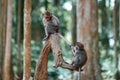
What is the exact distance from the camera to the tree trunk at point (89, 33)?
12094 millimetres

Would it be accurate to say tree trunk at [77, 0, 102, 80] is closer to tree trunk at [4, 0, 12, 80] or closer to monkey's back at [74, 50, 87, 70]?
tree trunk at [4, 0, 12, 80]

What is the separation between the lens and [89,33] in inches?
483

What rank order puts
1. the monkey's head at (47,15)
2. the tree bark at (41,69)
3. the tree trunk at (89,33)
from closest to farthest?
the monkey's head at (47,15)
the tree bark at (41,69)
the tree trunk at (89,33)

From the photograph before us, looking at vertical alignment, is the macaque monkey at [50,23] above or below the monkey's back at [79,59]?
above

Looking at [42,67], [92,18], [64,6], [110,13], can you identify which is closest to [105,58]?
[110,13]

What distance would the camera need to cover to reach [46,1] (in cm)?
2081

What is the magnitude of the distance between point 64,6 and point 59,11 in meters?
0.78

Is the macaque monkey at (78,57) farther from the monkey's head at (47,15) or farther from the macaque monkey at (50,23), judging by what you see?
the monkey's head at (47,15)

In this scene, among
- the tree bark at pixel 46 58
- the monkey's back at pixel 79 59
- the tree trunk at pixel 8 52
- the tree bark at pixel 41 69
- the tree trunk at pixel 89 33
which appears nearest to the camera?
the monkey's back at pixel 79 59

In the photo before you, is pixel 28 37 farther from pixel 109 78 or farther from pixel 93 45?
pixel 109 78

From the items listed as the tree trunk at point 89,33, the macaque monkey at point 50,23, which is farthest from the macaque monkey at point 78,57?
the tree trunk at point 89,33

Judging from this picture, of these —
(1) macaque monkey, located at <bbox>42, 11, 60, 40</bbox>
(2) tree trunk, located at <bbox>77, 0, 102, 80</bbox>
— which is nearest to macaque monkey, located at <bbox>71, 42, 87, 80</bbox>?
(1) macaque monkey, located at <bbox>42, 11, 60, 40</bbox>

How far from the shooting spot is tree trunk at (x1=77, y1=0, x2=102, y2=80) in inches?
476

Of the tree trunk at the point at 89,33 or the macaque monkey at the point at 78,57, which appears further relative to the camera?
the tree trunk at the point at 89,33
